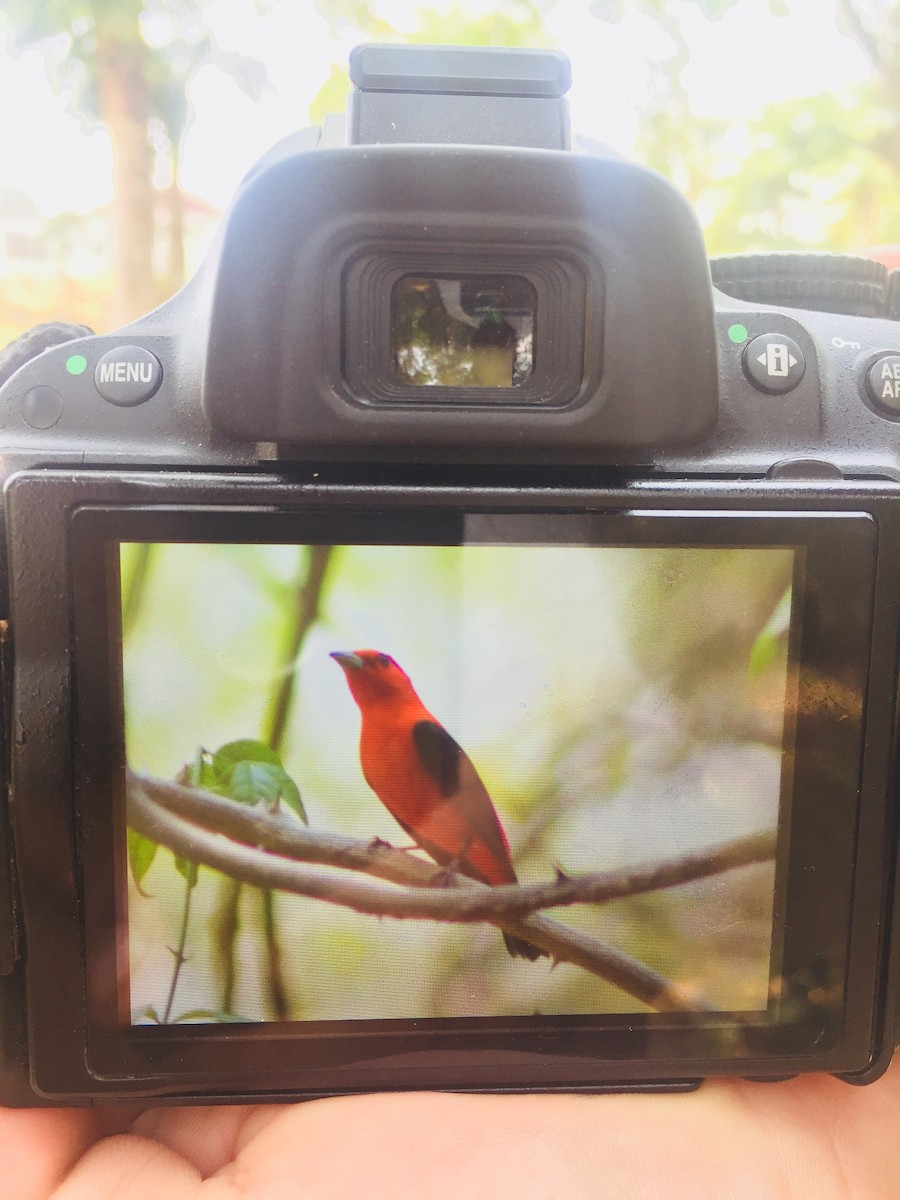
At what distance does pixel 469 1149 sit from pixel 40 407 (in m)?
0.36

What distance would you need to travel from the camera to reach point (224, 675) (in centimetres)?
37

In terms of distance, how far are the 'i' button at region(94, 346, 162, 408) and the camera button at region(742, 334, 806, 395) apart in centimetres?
25

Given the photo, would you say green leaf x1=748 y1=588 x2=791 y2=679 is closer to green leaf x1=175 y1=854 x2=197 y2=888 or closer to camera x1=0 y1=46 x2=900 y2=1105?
camera x1=0 y1=46 x2=900 y2=1105

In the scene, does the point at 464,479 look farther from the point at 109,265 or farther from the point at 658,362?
the point at 109,265

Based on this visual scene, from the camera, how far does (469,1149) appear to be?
38 centimetres

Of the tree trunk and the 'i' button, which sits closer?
the 'i' button

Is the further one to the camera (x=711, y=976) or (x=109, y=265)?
(x=109, y=265)

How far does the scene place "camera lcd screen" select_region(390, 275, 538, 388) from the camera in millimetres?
371

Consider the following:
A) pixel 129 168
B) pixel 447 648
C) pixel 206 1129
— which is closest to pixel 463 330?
pixel 447 648

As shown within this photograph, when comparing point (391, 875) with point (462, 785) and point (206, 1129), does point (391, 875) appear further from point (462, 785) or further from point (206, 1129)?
point (206, 1129)

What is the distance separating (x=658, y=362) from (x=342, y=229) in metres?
0.13

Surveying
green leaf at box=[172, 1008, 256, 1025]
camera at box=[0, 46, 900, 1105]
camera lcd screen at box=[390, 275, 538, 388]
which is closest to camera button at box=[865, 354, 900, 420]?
camera at box=[0, 46, 900, 1105]

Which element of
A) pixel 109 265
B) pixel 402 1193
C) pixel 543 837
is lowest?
pixel 402 1193

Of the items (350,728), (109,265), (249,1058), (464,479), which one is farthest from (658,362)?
(109,265)
